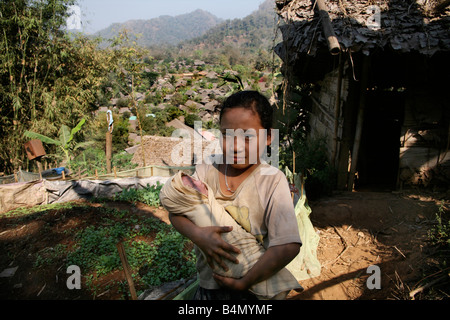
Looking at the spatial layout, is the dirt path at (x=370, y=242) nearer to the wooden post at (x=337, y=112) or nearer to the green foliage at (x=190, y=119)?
the wooden post at (x=337, y=112)

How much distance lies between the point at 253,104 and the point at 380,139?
748 cm

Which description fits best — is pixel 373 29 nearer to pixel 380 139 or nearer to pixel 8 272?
pixel 380 139

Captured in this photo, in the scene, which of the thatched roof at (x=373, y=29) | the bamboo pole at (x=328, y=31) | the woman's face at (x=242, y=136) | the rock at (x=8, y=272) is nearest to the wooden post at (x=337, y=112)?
the thatched roof at (x=373, y=29)

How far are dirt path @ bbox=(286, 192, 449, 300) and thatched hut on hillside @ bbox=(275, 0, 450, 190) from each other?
93cm

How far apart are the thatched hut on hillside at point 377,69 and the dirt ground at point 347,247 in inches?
35.5

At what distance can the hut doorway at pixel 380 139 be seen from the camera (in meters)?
6.75

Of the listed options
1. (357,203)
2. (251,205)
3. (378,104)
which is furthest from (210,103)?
(251,205)

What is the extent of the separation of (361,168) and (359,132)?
2005 mm

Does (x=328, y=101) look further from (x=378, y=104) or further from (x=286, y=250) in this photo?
(x=286, y=250)

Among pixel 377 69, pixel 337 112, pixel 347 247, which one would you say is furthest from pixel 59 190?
pixel 377 69

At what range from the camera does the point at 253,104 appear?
44.0 inches

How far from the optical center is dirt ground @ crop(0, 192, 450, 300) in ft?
10.2

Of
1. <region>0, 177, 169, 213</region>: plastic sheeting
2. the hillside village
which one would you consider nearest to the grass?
<region>0, 177, 169, 213</region>: plastic sheeting

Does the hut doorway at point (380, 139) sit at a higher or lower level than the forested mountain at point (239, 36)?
lower
